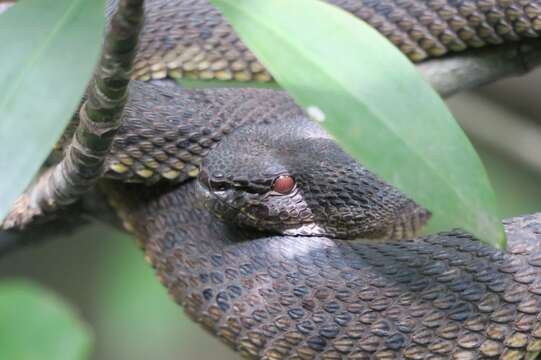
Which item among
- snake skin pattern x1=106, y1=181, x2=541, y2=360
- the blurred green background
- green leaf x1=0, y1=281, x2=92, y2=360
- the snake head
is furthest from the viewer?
the blurred green background

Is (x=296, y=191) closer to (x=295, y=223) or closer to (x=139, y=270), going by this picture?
(x=295, y=223)

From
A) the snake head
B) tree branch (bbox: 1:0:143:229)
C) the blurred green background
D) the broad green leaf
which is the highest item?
tree branch (bbox: 1:0:143:229)

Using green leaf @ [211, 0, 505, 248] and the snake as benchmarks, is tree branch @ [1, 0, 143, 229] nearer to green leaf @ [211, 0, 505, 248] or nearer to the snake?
green leaf @ [211, 0, 505, 248]

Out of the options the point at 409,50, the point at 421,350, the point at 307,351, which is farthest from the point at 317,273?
the point at 409,50

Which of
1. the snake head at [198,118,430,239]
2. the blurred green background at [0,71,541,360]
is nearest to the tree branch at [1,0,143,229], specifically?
the snake head at [198,118,430,239]

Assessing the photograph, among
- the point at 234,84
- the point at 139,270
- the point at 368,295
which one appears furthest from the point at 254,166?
the point at 139,270

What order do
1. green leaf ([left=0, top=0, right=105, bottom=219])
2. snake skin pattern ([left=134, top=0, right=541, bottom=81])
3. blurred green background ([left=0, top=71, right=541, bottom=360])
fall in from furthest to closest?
blurred green background ([left=0, top=71, right=541, bottom=360]) < snake skin pattern ([left=134, top=0, right=541, bottom=81]) < green leaf ([left=0, top=0, right=105, bottom=219])

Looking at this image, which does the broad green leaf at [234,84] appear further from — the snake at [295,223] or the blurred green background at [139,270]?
the blurred green background at [139,270]
